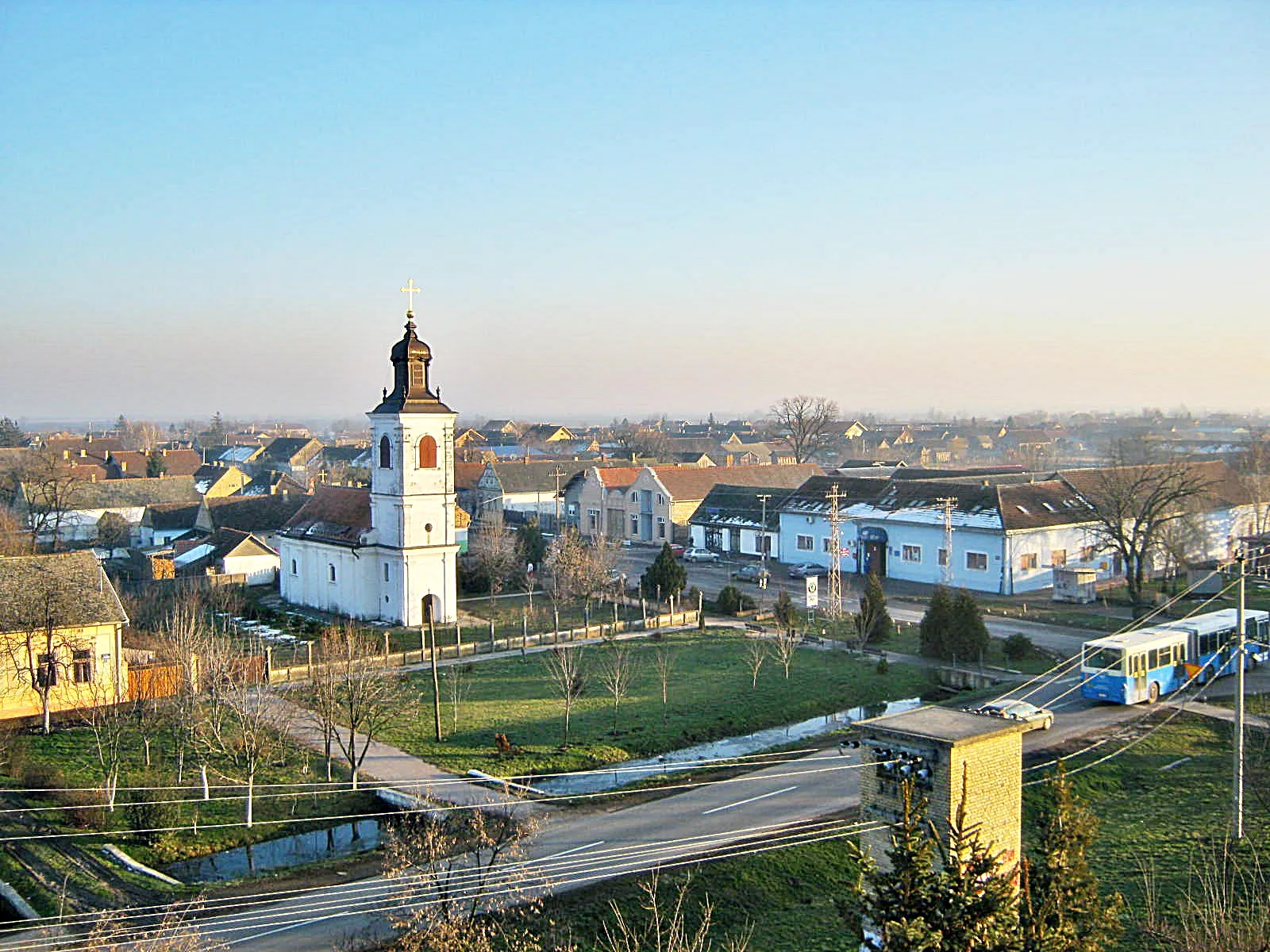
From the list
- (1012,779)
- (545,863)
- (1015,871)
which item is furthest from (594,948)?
(1015,871)

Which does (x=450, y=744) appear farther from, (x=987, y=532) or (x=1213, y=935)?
(x=987, y=532)

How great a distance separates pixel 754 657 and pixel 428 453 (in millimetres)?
14179

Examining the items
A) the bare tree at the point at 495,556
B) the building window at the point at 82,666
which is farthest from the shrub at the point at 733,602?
the building window at the point at 82,666

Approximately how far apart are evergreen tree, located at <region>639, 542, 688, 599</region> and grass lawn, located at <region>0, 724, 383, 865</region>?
61.1 feet

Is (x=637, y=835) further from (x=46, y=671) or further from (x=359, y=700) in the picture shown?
(x=46, y=671)

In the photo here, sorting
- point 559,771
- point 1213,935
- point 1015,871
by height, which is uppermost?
point 1015,871

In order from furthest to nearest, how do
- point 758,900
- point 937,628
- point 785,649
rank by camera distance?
1. point 937,628
2. point 785,649
3. point 758,900

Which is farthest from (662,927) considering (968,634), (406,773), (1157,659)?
(968,634)

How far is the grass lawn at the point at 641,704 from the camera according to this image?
913 inches

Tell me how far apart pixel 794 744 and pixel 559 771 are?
5.31 metres

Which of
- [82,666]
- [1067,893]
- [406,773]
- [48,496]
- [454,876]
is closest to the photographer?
[1067,893]

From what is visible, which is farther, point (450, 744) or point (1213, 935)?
point (450, 744)

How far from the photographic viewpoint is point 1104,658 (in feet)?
82.5

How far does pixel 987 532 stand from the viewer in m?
42.0
